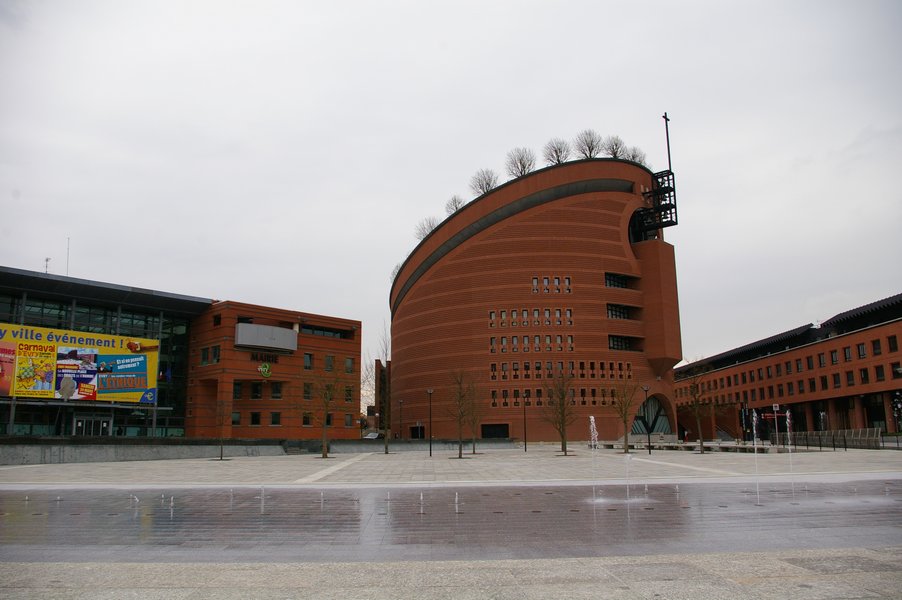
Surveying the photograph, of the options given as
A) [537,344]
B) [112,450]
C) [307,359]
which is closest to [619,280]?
[537,344]

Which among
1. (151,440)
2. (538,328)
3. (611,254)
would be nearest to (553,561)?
(151,440)

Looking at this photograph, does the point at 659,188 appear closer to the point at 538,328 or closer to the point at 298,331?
the point at 538,328

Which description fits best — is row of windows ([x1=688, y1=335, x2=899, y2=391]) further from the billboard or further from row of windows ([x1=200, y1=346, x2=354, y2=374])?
the billboard

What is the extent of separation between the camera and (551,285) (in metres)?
77.2

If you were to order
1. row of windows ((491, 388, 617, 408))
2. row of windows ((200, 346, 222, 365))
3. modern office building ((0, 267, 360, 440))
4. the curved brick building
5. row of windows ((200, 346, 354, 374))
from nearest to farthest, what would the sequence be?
modern office building ((0, 267, 360, 440)), row of windows ((200, 346, 222, 365)), row of windows ((200, 346, 354, 374)), row of windows ((491, 388, 617, 408)), the curved brick building

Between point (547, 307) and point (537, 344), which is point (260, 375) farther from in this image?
point (547, 307)

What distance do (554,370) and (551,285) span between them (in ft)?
33.6

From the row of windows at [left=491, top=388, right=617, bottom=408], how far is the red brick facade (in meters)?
17.5

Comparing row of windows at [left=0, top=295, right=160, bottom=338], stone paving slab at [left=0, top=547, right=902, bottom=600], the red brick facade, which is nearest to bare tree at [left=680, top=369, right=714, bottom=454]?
the red brick facade

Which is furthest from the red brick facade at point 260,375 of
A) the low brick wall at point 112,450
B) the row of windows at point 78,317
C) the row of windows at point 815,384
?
the row of windows at point 815,384

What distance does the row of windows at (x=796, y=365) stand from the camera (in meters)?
72.9

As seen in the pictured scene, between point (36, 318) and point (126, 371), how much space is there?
8.81 m

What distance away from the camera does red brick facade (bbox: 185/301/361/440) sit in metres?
61.8

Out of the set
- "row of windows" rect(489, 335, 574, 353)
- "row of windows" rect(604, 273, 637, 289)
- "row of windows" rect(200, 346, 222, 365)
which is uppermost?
"row of windows" rect(604, 273, 637, 289)
